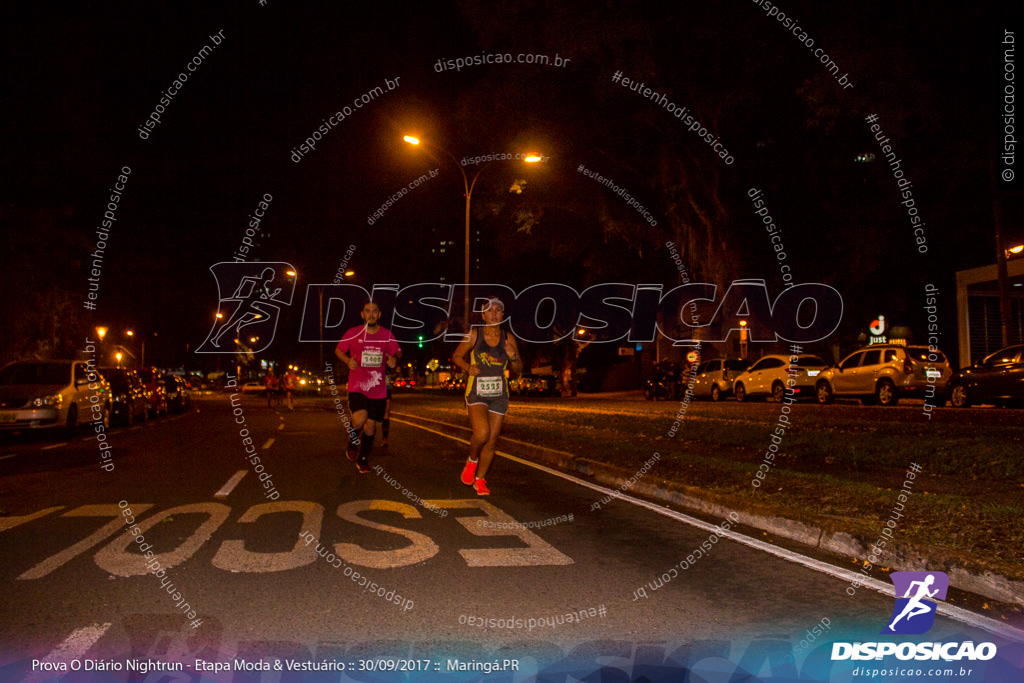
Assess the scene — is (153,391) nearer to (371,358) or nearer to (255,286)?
(255,286)

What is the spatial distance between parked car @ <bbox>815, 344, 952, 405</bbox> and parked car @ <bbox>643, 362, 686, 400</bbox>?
10.3m

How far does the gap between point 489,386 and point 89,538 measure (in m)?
4.03

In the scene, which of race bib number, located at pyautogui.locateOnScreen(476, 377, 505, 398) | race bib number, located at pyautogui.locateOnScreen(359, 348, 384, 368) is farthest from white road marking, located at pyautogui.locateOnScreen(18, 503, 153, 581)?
race bib number, located at pyautogui.locateOnScreen(476, 377, 505, 398)

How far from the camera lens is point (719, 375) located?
97.9ft

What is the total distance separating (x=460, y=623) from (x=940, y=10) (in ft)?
63.3

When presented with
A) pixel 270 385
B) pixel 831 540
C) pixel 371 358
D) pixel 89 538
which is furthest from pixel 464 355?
pixel 270 385

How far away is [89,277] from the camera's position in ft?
101

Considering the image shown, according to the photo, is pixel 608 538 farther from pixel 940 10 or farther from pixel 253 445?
pixel 940 10

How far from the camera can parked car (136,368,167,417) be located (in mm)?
25930

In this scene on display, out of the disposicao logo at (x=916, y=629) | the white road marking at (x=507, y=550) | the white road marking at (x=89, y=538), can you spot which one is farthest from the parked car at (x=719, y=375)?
the white road marking at (x=89, y=538)

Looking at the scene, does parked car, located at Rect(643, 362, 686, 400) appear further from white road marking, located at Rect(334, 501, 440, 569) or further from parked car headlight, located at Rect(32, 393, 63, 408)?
white road marking, located at Rect(334, 501, 440, 569)

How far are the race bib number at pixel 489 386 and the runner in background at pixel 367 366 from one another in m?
2.17

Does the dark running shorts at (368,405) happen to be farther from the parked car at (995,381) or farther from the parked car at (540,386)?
the parked car at (540,386)

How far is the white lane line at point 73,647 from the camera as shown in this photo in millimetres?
3717
